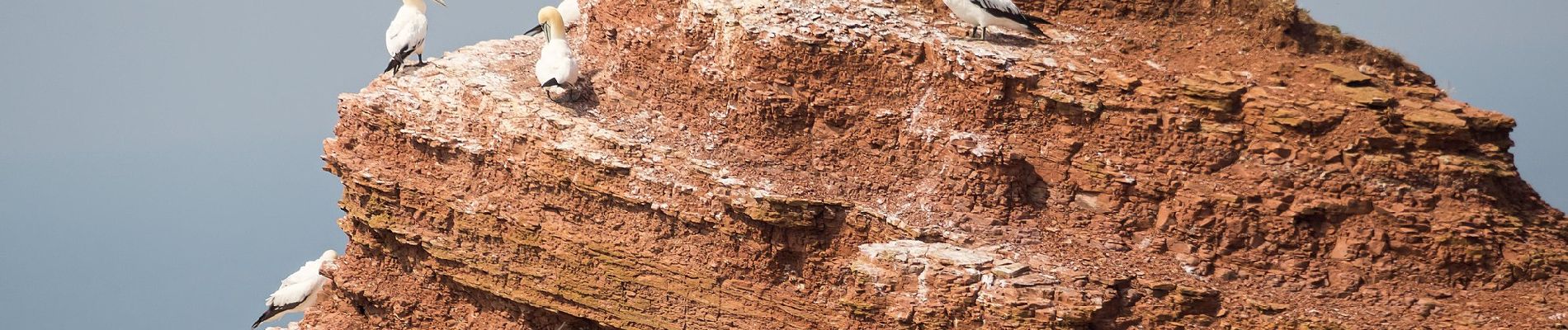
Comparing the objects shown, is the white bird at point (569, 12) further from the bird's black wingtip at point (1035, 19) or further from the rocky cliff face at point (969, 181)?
the bird's black wingtip at point (1035, 19)

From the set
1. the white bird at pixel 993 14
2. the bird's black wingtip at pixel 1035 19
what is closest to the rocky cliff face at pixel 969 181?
the bird's black wingtip at pixel 1035 19

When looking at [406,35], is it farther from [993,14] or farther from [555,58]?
Answer: [993,14]

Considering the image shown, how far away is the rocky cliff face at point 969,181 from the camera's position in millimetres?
18484

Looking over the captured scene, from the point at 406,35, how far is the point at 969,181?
9910 mm

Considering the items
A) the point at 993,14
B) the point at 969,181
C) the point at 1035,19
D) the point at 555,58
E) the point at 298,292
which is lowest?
the point at 298,292

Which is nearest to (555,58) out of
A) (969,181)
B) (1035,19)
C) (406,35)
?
(406,35)

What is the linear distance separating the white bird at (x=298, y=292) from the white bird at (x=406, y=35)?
152 inches

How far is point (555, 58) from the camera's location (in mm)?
22438

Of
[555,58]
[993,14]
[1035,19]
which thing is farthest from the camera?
[555,58]

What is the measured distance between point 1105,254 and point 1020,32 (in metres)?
3.48

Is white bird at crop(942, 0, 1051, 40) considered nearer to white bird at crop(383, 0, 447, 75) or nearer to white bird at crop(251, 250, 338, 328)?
white bird at crop(383, 0, 447, 75)

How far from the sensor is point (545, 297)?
22.2 meters

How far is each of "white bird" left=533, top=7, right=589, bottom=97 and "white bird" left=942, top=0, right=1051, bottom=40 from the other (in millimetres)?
5570

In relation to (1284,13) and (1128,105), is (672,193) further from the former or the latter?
(1284,13)
